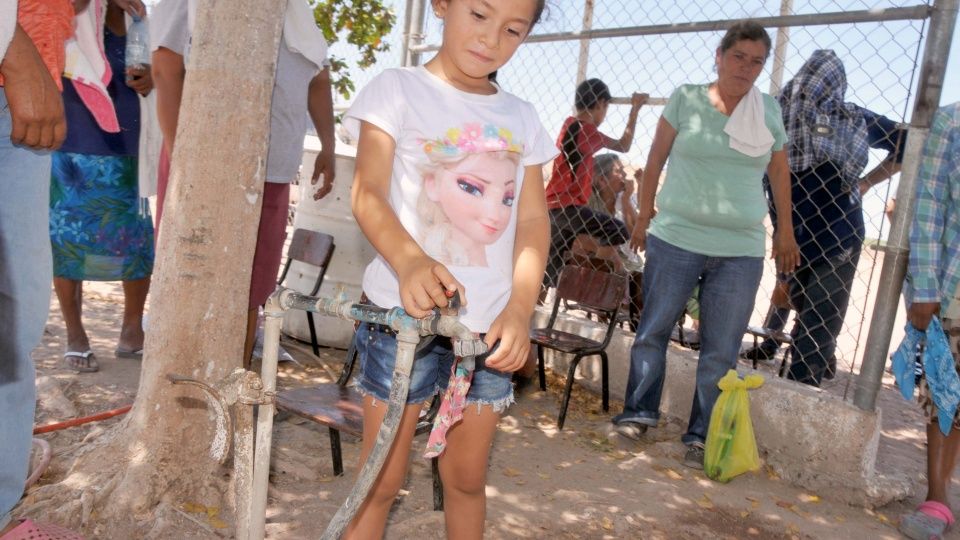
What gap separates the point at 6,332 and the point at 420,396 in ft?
3.27

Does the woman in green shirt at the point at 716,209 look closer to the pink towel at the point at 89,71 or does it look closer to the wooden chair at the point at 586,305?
the wooden chair at the point at 586,305

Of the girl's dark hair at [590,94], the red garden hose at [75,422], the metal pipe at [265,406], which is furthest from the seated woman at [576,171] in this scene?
the metal pipe at [265,406]

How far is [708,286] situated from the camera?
3.92m

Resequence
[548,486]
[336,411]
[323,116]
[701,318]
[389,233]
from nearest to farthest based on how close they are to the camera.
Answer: [389,233], [336,411], [548,486], [323,116], [701,318]

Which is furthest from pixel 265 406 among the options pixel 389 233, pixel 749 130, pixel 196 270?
pixel 749 130

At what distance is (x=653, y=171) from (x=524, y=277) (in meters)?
2.42

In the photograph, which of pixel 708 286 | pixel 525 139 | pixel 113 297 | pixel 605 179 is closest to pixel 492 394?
pixel 525 139

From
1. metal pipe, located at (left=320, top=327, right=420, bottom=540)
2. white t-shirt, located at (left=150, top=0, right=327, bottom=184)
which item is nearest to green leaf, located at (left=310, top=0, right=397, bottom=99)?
white t-shirt, located at (left=150, top=0, right=327, bottom=184)

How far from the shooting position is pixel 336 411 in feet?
9.89

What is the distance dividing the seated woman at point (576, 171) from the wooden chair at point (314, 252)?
161 cm

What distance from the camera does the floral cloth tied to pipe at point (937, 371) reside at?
10.6 ft

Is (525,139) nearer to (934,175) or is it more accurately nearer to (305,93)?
(305,93)

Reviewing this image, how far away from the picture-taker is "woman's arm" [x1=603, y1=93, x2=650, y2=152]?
4738 mm

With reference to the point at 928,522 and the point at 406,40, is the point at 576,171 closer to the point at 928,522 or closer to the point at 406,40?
the point at 406,40
